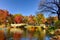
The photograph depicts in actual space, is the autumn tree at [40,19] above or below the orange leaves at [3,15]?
below

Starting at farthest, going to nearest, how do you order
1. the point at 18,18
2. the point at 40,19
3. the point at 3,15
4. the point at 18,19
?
the point at 18,18 < the point at 18,19 < the point at 3,15 < the point at 40,19

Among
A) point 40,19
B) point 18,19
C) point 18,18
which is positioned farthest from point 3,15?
point 40,19

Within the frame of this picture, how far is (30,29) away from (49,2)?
6568 mm

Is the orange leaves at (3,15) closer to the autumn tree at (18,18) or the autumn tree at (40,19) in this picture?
the autumn tree at (18,18)

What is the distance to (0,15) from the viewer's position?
99.9ft

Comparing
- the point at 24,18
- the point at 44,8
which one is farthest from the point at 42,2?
the point at 24,18

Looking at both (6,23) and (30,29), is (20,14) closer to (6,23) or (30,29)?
(6,23)

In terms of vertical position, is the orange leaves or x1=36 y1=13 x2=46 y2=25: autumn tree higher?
the orange leaves

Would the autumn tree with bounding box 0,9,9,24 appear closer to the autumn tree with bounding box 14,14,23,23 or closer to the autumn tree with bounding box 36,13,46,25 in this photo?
the autumn tree with bounding box 14,14,23,23

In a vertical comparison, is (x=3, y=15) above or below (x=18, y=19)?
above

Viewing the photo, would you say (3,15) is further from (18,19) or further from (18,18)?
(18,18)

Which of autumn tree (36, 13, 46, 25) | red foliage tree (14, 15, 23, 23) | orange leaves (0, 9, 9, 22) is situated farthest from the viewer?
red foliage tree (14, 15, 23, 23)

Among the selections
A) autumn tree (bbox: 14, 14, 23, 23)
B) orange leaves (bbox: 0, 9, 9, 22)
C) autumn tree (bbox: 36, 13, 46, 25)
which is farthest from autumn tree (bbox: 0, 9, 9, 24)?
autumn tree (bbox: 36, 13, 46, 25)

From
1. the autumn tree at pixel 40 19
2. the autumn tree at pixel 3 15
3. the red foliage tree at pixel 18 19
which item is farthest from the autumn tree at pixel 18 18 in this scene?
the autumn tree at pixel 40 19
